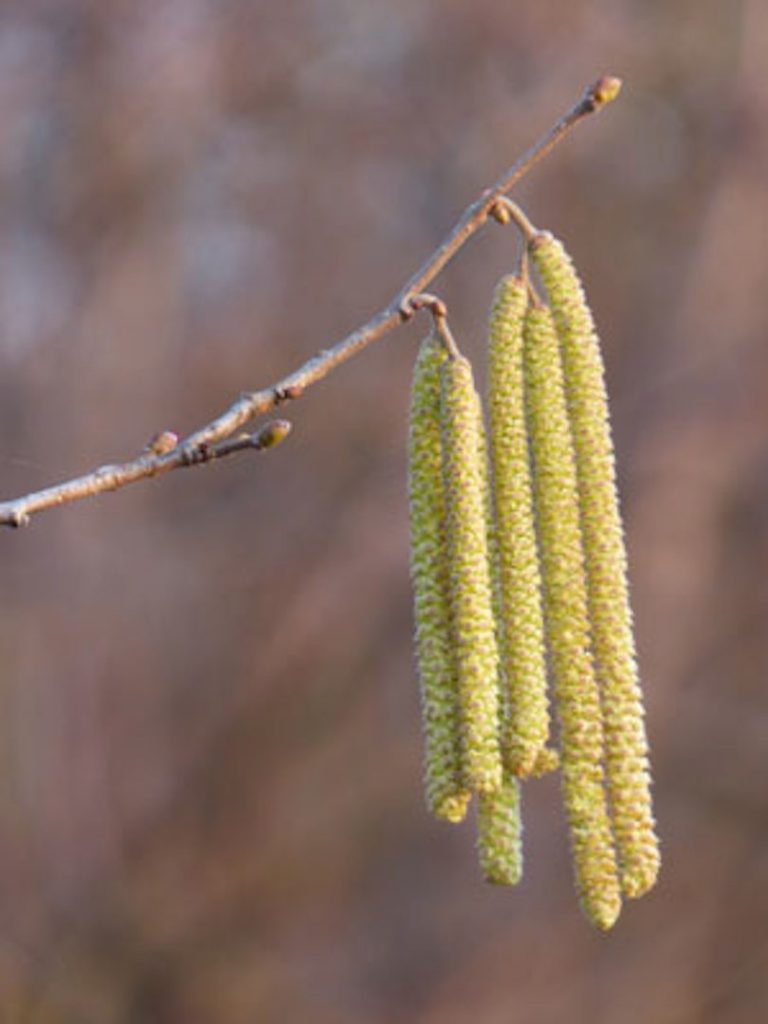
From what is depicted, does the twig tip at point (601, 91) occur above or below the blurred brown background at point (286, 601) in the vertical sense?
below

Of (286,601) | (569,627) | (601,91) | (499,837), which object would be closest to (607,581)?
(569,627)

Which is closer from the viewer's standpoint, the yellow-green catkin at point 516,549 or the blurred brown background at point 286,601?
the yellow-green catkin at point 516,549

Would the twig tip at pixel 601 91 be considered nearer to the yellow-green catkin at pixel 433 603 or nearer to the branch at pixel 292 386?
the branch at pixel 292 386

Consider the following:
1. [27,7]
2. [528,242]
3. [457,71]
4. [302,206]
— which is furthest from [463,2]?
[528,242]

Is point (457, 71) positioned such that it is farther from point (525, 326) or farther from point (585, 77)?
point (525, 326)

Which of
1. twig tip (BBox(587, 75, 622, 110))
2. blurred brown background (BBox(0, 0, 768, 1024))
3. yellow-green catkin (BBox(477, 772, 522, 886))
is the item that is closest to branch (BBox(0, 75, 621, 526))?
twig tip (BBox(587, 75, 622, 110))

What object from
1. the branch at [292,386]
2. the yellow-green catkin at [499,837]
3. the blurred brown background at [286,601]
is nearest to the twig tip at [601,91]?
the branch at [292,386]
